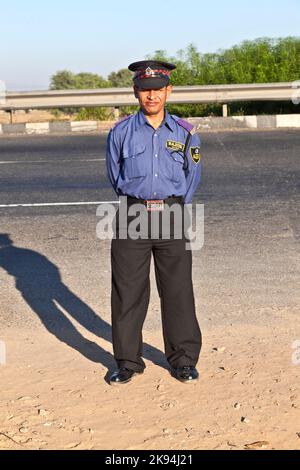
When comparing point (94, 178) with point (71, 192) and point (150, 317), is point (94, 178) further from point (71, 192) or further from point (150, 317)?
point (150, 317)

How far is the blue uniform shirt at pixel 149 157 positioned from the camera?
4.48m

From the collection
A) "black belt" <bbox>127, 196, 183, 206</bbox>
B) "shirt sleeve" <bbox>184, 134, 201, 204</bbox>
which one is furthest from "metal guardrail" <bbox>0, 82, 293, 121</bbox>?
"black belt" <bbox>127, 196, 183, 206</bbox>

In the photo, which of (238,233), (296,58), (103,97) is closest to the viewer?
(238,233)

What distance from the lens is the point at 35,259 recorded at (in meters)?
7.41

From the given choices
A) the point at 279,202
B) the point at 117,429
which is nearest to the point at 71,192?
the point at 279,202

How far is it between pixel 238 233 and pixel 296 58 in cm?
1189

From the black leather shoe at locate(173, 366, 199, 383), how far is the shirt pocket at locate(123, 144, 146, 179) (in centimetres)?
113

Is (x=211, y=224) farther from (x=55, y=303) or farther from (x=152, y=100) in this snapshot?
(x=152, y=100)

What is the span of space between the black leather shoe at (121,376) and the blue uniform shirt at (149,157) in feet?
3.28

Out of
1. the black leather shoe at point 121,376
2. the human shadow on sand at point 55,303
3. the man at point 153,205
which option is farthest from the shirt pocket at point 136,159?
the human shadow on sand at point 55,303

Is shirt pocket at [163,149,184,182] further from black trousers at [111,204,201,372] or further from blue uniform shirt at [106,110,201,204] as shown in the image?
black trousers at [111,204,201,372]

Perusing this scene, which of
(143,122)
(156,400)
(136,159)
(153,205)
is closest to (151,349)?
(156,400)

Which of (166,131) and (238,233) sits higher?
(166,131)

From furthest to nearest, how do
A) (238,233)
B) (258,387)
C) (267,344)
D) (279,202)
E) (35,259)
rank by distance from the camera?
(279,202)
(238,233)
(35,259)
(267,344)
(258,387)
